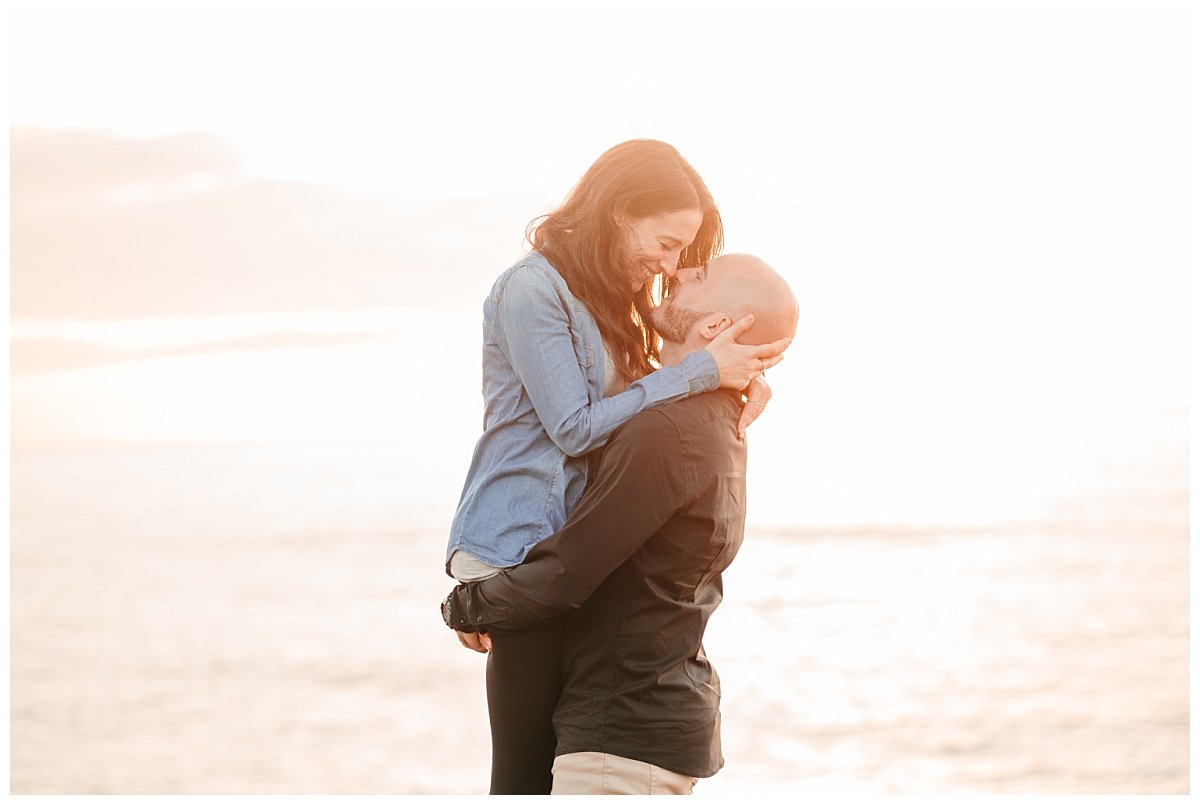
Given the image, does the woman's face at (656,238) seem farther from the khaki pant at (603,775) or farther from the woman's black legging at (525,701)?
the khaki pant at (603,775)

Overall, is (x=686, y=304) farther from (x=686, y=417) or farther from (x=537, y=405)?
(x=537, y=405)

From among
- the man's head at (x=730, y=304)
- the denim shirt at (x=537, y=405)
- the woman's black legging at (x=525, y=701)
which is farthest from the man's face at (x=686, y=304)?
the woman's black legging at (x=525, y=701)

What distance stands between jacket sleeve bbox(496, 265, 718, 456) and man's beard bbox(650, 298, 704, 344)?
83mm

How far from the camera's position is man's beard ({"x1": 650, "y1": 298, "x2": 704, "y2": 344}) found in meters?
2.46

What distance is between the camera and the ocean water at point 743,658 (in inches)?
515

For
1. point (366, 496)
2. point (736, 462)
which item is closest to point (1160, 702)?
point (736, 462)

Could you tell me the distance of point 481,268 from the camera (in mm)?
25719

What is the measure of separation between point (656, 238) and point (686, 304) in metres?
0.15

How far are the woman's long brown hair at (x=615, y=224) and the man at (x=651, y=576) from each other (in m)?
0.08

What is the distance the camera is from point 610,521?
7.45 ft

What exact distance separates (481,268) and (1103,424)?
28.1 m

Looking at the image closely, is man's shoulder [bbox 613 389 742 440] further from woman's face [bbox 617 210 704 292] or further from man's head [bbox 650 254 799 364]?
woman's face [bbox 617 210 704 292]

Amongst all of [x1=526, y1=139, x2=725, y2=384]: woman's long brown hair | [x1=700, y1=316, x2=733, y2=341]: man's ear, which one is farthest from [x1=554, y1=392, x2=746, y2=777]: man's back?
[x1=526, y1=139, x2=725, y2=384]: woman's long brown hair

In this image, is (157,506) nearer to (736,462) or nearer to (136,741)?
(136,741)
